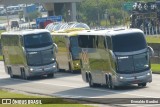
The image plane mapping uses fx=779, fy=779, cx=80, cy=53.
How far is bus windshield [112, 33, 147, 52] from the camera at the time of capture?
3922cm

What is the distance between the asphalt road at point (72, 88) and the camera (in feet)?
118

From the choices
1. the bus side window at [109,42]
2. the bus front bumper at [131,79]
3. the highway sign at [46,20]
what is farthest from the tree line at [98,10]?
the bus front bumper at [131,79]

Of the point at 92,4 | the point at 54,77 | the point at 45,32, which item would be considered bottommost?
the point at 92,4

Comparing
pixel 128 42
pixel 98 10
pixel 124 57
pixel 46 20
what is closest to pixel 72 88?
pixel 124 57

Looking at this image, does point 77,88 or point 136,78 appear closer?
point 136,78

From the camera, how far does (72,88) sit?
43.3 m

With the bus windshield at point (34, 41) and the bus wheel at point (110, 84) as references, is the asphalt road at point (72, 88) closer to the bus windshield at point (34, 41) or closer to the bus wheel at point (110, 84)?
the bus wheel at point (110, 84)

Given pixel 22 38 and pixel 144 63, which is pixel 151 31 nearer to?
pixel 22 38

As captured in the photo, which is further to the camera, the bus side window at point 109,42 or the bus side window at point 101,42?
the bus side window at point 101,42

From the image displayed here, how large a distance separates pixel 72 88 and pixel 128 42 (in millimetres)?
5498

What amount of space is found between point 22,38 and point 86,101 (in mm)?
19547

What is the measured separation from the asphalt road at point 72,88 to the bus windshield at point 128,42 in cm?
204

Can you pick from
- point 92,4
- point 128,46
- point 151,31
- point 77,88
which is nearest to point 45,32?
point 77,88

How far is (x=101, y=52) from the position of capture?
134ft
